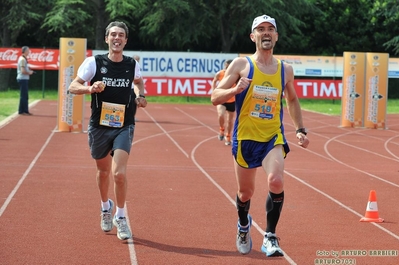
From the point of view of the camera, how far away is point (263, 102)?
7059 mm

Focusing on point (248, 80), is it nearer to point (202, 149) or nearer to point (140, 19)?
point (202, 149)

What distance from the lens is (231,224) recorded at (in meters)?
8.86

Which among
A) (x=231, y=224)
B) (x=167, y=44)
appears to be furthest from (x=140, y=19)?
(x=231, y=224)

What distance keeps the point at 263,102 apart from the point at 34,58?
2817 cm

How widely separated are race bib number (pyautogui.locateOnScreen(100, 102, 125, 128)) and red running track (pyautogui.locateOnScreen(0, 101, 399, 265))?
1088 mm

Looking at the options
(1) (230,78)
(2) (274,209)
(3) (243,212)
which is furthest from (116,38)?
(2) (274,209)

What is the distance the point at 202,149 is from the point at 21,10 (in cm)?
2676

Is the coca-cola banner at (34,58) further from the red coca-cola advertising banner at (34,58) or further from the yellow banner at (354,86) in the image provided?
the yellow banner at (354,86)

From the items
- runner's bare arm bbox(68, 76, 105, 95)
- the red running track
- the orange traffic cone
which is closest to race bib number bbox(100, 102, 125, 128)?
runner's bare arm bbox(68, 76, 105, 95)

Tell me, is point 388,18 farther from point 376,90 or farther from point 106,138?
point 106,138

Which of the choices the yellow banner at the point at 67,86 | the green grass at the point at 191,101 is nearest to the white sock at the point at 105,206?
the yellow banner at the point at 67,86

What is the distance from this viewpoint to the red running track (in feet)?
24.2

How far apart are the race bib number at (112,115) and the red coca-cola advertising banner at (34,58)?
2673 cm

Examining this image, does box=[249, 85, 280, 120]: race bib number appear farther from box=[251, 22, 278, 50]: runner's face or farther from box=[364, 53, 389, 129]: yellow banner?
box=[364, 53, 389, 129]: yellow banner
